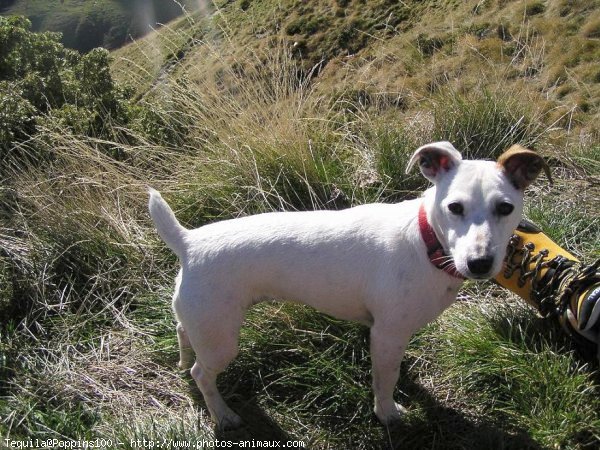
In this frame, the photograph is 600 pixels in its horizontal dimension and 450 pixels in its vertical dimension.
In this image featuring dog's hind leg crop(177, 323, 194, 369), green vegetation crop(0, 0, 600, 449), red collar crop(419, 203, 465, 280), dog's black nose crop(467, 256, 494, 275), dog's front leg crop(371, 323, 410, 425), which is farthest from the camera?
dog's hind leg crop(177, 323, 194, 369)

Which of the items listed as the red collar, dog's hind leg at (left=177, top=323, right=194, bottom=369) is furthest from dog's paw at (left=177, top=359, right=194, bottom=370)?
the red collar

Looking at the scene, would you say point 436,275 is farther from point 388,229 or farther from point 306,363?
point 306,363

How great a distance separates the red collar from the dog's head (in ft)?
0.09

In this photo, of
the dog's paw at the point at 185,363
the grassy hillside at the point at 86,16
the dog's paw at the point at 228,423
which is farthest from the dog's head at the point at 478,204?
the grassy hillside at the point at 86,16

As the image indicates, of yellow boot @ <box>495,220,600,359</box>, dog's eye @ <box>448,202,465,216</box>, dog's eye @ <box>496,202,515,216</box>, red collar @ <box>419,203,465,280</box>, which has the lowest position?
yellow boot @ <box>495,220,600,359</box>

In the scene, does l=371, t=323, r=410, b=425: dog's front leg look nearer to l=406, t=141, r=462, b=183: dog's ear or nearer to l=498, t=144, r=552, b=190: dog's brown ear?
l=406, t=141, r=462, b=183: dog's ear

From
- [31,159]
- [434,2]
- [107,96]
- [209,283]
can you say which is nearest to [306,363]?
[209,283]

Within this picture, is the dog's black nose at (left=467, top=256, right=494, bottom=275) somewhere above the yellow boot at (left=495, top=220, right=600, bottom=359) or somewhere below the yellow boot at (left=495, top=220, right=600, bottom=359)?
above

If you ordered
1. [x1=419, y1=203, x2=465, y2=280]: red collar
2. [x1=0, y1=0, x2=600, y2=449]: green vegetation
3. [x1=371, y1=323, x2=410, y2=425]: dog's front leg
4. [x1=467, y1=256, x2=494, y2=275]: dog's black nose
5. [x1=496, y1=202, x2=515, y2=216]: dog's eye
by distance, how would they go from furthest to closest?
[x1=0, y1=0, x2=600, y2=449]: green vegetation, [x1=371, y1=323, x2=410, y2=425]: dog's front leg, [x1=419, y1=203, x2=465, y2=280]: red collar, [x1=496, y1=202, x2=515, y2=216]: dog's eye, [x1=467, y1=256, x2=494, y2=275]: dog's black nose

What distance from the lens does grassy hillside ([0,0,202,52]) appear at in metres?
14.2

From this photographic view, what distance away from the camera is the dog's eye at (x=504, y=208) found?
2449 mm

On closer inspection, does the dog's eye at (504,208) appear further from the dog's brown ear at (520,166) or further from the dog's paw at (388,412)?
the dog's paw at (388,412)

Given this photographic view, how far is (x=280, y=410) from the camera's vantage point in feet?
10.6

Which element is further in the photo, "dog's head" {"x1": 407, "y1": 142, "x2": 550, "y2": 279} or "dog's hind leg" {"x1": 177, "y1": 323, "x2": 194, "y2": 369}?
"dog's hind leg" {"x1": 177, "y1": 323, "x2": 194, "y2": 369}
